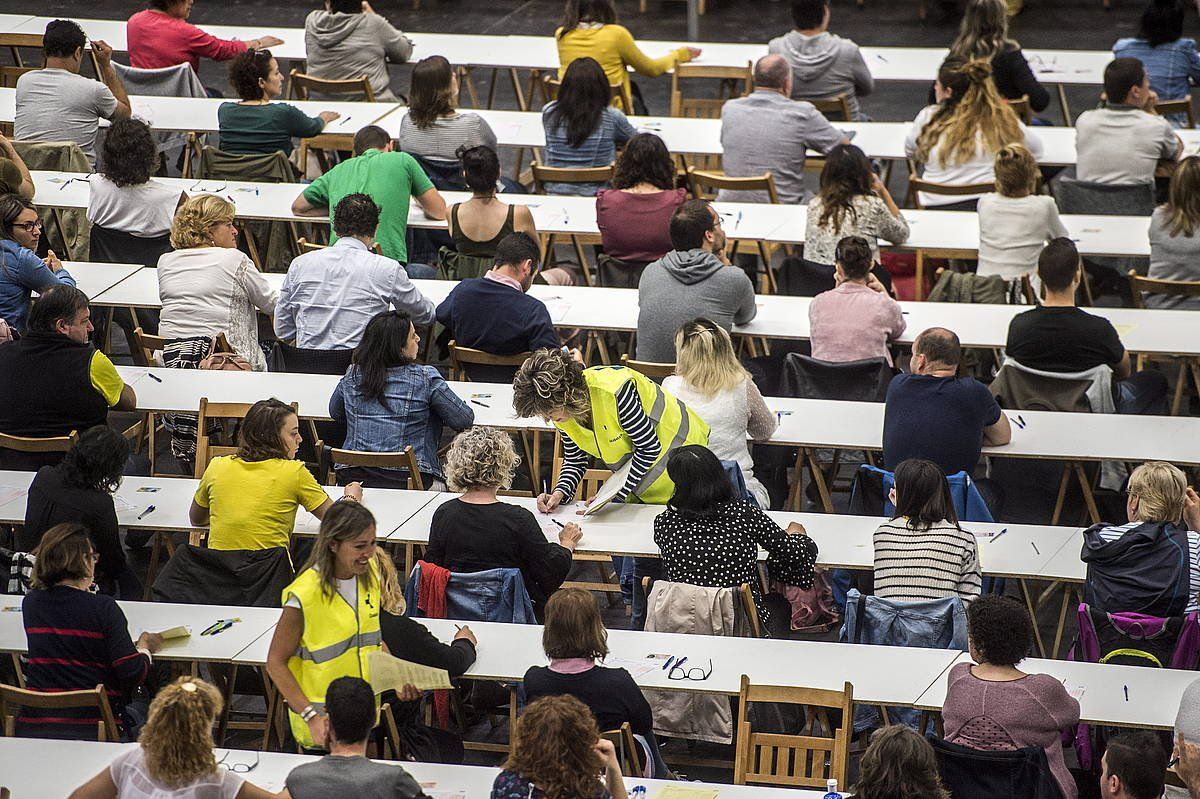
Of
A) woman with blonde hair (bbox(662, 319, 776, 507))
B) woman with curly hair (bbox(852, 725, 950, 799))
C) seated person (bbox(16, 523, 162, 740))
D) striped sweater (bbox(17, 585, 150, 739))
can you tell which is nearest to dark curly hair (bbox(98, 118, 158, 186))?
woman with blonde hair (bbox(662, 319, 776, 507))

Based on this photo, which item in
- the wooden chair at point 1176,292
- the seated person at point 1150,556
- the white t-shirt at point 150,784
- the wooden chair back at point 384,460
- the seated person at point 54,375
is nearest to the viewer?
the white t-shirt at point 150,784

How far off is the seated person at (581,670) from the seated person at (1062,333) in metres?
2.72

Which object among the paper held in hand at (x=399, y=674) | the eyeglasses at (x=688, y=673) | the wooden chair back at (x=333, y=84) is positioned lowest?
the eyeglasses at (x=688, y=673)

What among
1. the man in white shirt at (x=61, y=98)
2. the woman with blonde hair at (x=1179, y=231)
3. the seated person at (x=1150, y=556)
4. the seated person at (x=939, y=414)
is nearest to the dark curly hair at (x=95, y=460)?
the seated person at (x=939, y=414)

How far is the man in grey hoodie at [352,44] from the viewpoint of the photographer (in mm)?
9703

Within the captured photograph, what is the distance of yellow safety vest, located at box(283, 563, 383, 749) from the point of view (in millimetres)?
4543

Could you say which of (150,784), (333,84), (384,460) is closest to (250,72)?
(333,84)

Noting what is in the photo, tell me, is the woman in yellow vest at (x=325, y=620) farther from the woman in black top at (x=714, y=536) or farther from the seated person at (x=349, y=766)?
the woman in black top at (x=714, y=536)

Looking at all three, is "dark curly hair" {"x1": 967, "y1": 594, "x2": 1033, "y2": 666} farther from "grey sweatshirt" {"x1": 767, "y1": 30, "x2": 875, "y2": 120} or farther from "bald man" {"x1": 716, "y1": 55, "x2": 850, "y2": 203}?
"grey sweatshirt" {"x1": 767, "y1": 30, "x2": 875, "y2": 120}

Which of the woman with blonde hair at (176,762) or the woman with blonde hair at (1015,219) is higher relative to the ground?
the woman with blonde hair at (1015,219)

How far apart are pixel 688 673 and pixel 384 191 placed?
3556mm

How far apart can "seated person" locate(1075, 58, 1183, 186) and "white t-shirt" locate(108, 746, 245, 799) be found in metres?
6.02

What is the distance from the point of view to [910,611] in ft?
16.5

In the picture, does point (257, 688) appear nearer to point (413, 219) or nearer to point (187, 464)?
point (187, 464)
